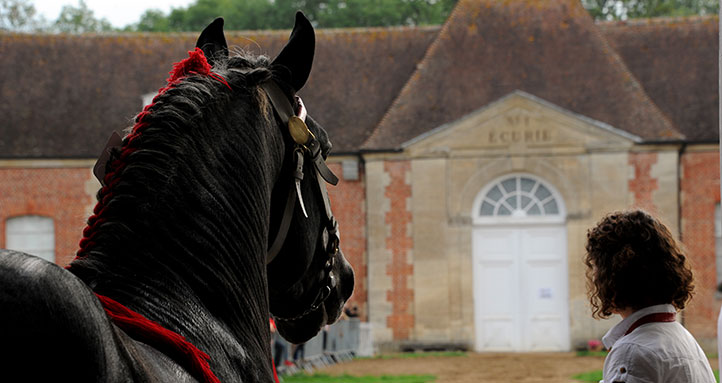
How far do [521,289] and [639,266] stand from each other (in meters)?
16.9

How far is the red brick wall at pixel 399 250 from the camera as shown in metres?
19.4

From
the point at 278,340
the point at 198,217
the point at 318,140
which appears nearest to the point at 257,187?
the point at 198,217

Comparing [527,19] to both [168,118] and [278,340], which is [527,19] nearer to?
[278,340]

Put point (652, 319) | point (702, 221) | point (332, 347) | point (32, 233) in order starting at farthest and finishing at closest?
point (32, 233) < point (702, 221) < point (332, 347) < point (652, 319)

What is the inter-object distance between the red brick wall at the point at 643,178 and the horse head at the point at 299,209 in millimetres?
17403

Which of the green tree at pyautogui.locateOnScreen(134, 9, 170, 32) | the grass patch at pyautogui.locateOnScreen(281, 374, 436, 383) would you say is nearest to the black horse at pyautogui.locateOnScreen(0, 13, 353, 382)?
the grass patch at pyautogui.locateOnScreen(281, 374, 436, 383)

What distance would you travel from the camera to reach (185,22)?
37594 millimetres

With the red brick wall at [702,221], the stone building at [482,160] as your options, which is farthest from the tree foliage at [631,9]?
the red brick wall at [702,221]

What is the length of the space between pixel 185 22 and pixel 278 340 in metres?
25.4

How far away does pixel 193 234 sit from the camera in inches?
70.7

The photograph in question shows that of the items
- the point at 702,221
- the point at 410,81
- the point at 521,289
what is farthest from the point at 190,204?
the point at 410,81

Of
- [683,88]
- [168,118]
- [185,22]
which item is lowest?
[168,118]

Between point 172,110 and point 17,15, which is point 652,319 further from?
point 17,15

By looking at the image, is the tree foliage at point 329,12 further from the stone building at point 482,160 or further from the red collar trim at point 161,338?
the red collar trim at point 161,338
